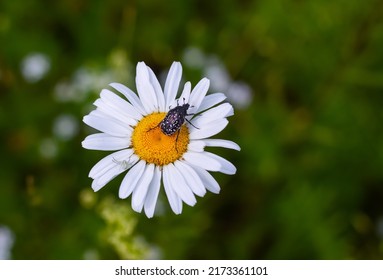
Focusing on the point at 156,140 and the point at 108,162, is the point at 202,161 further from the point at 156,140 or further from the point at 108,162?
the point at 108,162

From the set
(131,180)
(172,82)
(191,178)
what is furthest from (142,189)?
(172,82)

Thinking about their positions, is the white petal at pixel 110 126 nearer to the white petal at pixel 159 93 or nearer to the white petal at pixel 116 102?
the white petal at pixel 116 102

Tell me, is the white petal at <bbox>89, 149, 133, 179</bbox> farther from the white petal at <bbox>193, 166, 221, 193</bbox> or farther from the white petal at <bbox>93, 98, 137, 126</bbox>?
the white petal at <bbox>193, 166, 221, 193</bbox>

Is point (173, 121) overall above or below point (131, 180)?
above
